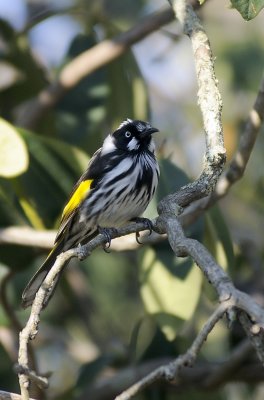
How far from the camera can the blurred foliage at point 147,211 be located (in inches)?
142

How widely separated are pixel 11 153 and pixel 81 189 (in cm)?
65

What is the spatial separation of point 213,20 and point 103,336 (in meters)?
2.12

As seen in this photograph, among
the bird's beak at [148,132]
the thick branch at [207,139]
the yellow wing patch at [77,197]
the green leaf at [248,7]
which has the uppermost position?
the green leaf at [248,7]

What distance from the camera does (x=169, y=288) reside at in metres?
3.50

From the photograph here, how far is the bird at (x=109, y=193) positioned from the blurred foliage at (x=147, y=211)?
0.07m

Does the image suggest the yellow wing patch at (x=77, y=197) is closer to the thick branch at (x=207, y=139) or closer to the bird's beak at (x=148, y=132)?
the bird's beak at (x=148, y=132)

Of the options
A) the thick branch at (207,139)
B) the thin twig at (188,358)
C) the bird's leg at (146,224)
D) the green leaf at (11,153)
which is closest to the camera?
the thin twig at (188,358)

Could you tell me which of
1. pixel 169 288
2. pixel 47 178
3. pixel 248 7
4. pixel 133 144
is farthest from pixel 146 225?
pixel 133 144

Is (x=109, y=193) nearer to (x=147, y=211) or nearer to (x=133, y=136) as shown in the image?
(x=147, y=211)

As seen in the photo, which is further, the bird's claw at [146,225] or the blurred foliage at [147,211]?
the blurred foliage at [147,211]

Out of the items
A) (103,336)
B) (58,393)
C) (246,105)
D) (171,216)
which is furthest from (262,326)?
(246,105)

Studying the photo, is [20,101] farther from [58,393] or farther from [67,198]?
[58,393]

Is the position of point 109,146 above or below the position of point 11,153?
below

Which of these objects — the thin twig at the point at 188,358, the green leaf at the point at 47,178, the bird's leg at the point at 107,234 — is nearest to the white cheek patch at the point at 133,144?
the green leaf at the point at 47,178
